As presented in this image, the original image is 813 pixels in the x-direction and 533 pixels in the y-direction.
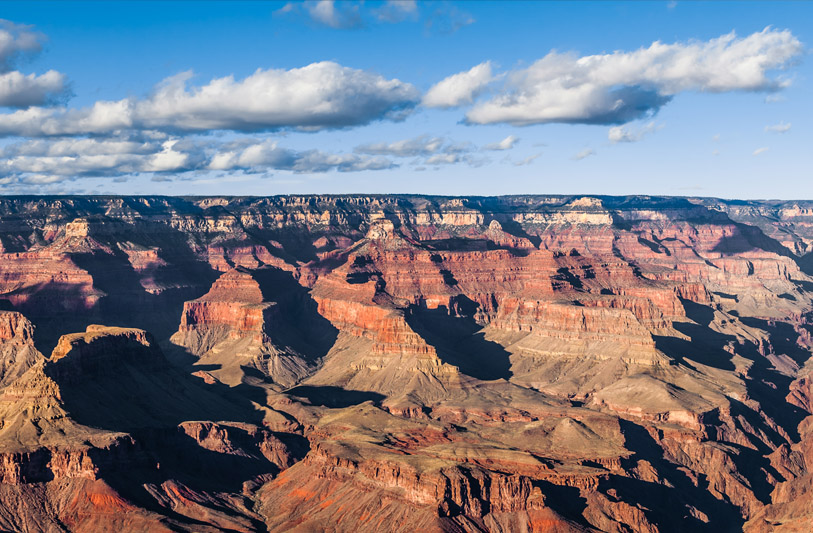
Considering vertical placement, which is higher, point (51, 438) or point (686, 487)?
Answer: point (51, 438)

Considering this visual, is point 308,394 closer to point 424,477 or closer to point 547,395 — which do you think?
point 547,395

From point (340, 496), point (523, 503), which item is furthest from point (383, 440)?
point (523, 503)

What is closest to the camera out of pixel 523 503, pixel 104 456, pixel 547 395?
pixel 523 503

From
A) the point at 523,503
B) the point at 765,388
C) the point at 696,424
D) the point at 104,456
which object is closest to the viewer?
the point at 523,503

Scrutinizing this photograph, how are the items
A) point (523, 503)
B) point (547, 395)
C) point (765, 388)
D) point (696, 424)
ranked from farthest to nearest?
1. point (765, 388)
2. point (547, 395)
3. point (696, 424)
4. point (523, 503)

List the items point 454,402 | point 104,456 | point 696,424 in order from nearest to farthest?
1. point 104,456
2. point 696,424
3. point 454,402

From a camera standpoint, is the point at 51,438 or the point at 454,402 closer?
the point at 51,438

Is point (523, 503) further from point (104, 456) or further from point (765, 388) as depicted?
point (765, 388)

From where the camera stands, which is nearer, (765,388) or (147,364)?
(147,364)

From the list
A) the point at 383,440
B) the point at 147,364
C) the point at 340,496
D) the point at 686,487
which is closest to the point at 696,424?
the point at 686,487
